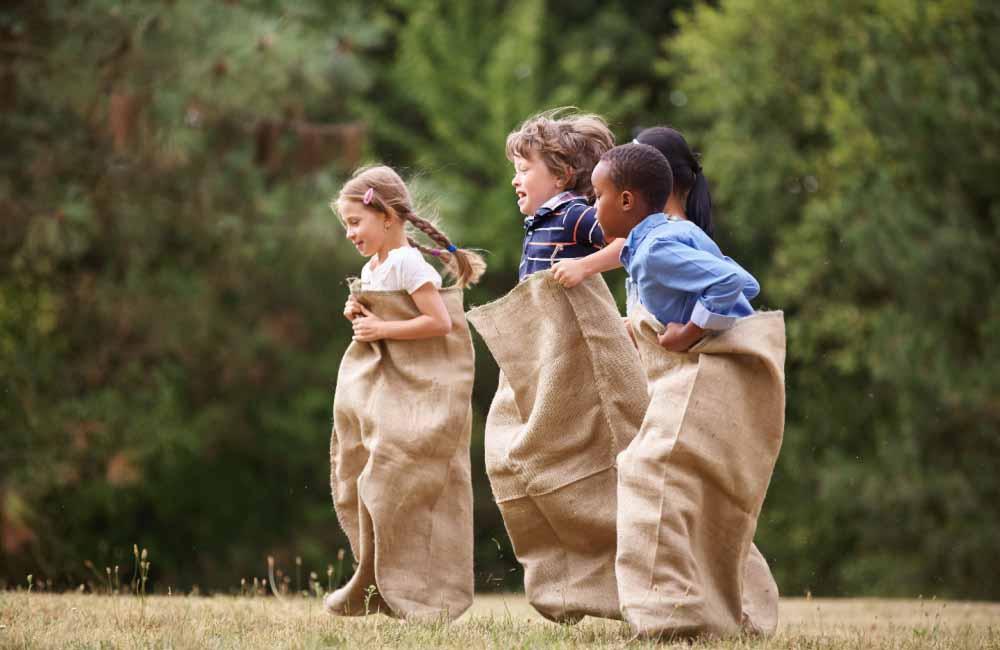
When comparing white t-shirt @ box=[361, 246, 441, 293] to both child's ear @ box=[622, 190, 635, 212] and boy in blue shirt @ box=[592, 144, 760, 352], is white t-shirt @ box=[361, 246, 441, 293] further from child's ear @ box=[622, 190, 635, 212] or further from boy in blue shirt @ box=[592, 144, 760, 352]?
child's ear @ box=[622, 190, 635, 212]

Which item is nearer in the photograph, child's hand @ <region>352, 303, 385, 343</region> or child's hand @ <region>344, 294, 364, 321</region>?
child's hand @ <region>352, 303, 385, 343</region>

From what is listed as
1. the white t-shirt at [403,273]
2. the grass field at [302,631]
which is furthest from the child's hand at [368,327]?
the grass field at [302,631]

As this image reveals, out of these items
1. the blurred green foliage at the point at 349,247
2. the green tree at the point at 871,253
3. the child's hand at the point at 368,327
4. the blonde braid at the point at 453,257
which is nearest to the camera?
the child's hand at the point at 368,327

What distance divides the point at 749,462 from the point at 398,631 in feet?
4.57

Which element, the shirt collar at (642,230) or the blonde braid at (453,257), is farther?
the blonde braid at (453,257)

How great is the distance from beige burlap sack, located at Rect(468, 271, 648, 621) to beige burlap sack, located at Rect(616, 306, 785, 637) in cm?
48

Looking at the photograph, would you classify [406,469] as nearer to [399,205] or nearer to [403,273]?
[403,273]

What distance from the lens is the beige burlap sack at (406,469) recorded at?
5516 mm

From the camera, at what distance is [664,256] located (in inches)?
186

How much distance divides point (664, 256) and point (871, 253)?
12765mm

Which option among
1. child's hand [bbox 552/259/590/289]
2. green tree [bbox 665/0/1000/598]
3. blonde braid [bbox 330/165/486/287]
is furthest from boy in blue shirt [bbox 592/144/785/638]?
green tree [bbox 665/0/1000/598]

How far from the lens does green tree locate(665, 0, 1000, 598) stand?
1600 cm

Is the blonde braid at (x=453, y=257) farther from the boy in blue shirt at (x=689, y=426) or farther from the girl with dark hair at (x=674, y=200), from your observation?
the boy in blue shirt at (x=689, y=426)

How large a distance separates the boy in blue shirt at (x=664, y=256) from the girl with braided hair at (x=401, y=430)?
94 centimetres
